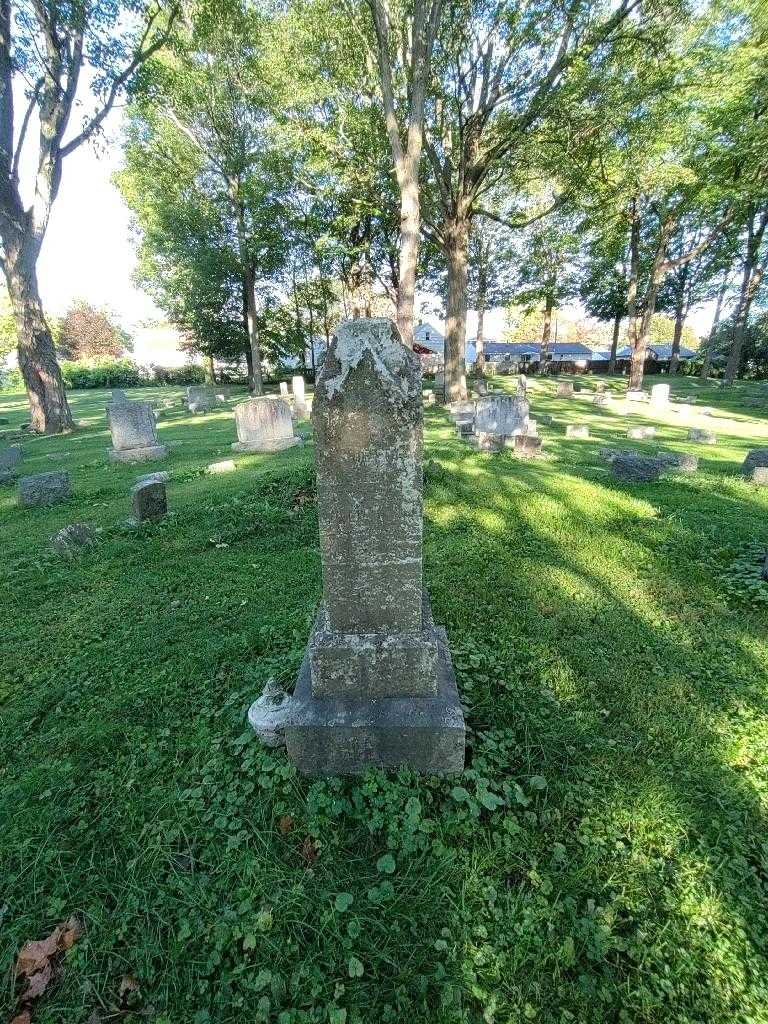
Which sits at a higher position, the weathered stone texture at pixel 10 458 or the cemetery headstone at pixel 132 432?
the cemetery headstone at pixel 132 432

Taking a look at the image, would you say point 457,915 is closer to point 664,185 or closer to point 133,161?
point 664,185

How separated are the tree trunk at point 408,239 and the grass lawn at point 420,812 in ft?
32.6

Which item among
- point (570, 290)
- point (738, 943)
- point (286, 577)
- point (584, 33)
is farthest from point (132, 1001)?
point (570, 290)

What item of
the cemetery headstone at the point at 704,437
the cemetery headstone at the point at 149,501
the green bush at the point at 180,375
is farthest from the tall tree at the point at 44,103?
the green bush at the point at 180,375

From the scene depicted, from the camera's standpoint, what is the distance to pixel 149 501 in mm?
6371

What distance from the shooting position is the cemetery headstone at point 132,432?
1089cm

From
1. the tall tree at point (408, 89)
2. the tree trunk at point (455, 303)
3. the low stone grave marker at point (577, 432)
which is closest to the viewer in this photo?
the tall tree at point (408, 89)

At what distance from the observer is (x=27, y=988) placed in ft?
5.90

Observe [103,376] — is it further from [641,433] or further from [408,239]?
[641,433]

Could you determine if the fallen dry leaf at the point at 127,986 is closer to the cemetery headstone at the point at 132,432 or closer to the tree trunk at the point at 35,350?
the cemetery headstone at the point at 132,432

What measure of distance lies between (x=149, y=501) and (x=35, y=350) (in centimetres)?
1190

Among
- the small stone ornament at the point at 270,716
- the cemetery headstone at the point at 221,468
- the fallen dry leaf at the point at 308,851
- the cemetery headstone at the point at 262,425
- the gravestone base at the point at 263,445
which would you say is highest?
the cemetery headstone at the point at 262,425

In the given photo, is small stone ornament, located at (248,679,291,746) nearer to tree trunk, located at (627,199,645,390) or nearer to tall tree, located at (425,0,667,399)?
tall tree, located at (425,0,667,399)

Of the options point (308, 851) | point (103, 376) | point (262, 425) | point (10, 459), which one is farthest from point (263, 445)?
point (103, 376)
